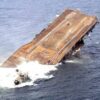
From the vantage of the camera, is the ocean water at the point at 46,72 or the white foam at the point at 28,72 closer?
the ocean water at the point at 46,72

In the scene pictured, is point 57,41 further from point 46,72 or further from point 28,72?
point 28,72

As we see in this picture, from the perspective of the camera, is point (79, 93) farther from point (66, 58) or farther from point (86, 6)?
point (86, 6)

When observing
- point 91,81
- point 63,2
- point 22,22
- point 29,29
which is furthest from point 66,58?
point 63,2

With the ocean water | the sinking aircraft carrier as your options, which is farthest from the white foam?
the sinking aircraft carrier

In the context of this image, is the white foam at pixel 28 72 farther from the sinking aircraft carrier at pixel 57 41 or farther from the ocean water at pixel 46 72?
the sinking aircraft carrier at pixel 57 41

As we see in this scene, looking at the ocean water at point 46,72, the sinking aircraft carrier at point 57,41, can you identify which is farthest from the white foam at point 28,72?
the sinking aircraft carrier at point 57,41

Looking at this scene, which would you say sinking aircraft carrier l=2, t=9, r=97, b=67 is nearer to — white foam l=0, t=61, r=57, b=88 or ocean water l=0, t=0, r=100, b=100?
white foam l=0, t=61, r=57, b=88

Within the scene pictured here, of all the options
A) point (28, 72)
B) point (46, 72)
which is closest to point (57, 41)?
point (46, 72)
